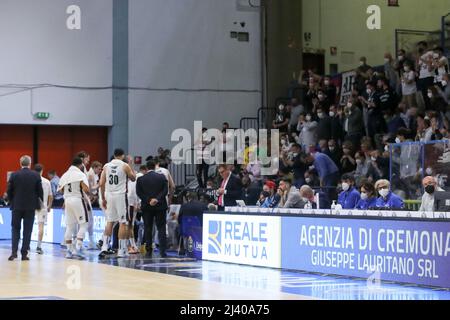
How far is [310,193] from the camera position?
19125 millimetres

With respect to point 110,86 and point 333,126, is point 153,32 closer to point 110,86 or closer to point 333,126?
point 110,86

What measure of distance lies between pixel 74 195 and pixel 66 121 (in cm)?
1207

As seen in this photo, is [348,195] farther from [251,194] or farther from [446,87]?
[446,87]

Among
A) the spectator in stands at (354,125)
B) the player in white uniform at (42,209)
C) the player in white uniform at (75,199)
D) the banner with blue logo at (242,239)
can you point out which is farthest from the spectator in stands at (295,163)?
the player in white uniform at (75,199)

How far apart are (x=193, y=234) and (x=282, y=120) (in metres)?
11.3

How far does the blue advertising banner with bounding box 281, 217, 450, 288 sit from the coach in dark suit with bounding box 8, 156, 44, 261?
18.2 ft

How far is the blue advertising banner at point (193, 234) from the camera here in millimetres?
20203

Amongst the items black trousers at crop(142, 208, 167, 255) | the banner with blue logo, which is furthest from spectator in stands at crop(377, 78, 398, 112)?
the banner with blue logo

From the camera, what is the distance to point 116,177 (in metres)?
20.2

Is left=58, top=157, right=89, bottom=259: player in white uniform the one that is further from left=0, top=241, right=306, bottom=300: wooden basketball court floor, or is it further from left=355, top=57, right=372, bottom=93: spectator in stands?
left=355, top=57, right=372, bottom=93: spectator in stands

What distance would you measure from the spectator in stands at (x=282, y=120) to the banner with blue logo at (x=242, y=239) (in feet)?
38.2

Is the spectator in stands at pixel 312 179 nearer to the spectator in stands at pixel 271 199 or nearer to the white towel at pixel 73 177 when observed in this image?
the spectator in stands at pixel 271 199

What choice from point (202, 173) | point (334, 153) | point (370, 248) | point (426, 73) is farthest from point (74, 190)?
point (426, 73)

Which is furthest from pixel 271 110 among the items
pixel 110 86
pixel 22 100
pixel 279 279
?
pixel 279 279
